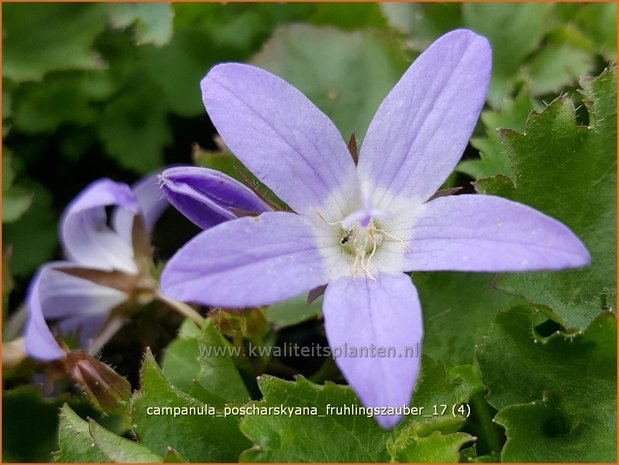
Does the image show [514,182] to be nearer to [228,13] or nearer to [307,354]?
[307,354]

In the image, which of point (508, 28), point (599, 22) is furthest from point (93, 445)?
point (599, 22)

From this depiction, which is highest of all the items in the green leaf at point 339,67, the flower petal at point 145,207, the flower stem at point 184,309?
the green leaf at point 339,67

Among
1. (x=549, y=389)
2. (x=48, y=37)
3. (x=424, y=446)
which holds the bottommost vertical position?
(x=424, y=446)

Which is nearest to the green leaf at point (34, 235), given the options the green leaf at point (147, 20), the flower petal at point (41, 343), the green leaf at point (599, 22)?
the green leaf at point (147, 20)

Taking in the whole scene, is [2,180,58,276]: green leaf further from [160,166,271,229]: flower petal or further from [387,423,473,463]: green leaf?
[387,423,473,463]: green leaf

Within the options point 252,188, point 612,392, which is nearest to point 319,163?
point 252,188

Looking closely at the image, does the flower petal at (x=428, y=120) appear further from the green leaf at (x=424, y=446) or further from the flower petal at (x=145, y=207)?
the flower petal at (x=145, y=207)

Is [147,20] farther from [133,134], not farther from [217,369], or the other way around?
[217,369]

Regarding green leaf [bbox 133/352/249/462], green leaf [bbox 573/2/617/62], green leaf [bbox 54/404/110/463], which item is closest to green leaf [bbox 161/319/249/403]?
green leaf [bbox 133/352/249/462]
